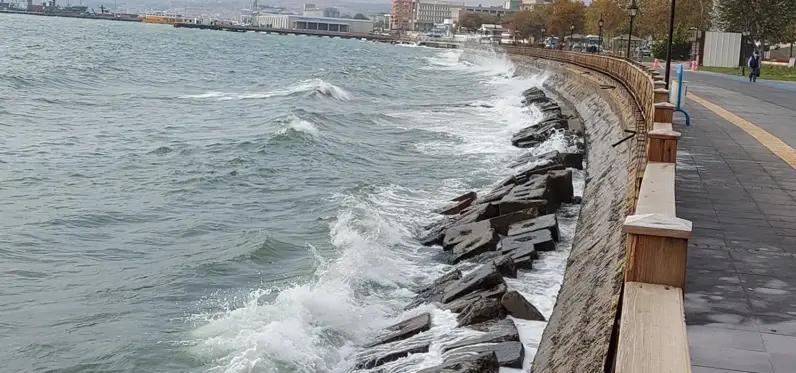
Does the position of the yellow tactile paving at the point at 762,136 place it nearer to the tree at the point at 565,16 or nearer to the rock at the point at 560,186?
the rock at the point at 560,186

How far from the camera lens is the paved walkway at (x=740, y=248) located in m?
5.55

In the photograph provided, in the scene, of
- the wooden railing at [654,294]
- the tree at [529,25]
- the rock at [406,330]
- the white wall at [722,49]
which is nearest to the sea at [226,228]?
the rock at [406,330]

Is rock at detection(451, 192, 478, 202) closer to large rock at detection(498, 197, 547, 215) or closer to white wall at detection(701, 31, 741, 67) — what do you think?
large rock at detection(498, 197, 547, 215)

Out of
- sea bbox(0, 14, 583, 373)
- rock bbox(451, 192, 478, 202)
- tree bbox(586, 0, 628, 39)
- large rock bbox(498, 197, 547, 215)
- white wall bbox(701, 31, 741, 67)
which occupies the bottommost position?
sea bbox(0, 14, 583, 373)

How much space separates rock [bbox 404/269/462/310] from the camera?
12188 millimetres

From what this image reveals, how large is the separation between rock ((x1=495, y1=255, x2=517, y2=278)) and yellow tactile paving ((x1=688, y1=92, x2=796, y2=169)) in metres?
4.32

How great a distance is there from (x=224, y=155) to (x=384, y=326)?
673 inches

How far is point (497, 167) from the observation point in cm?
2419

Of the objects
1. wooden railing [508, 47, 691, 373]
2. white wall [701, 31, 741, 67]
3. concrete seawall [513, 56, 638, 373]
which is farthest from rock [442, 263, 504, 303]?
white wall [701, 31, 741, 67]

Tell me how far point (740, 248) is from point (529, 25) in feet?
454

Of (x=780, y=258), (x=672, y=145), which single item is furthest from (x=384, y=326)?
(x=780, y=258)

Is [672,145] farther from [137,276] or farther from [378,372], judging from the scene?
[137,276]

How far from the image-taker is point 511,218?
15.6 metres

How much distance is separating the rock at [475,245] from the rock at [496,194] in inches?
114
